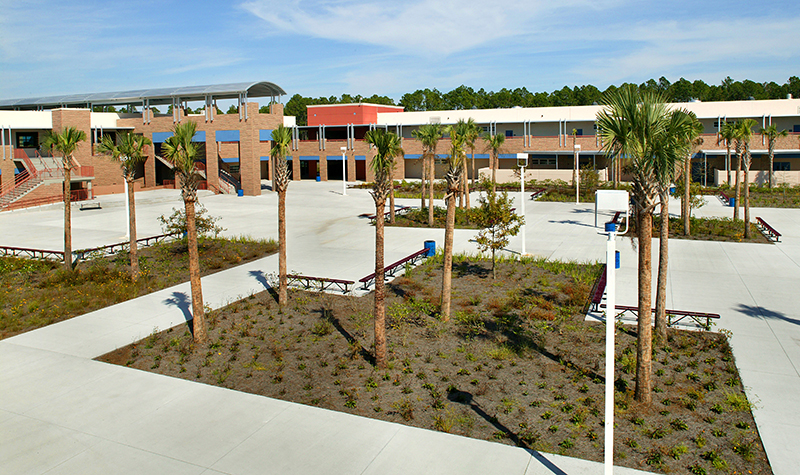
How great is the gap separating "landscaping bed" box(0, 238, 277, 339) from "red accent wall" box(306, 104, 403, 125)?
40.8m

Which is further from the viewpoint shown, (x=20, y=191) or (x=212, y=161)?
(x=212, y=161)

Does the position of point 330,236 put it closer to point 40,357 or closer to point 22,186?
Answer: point 40,357

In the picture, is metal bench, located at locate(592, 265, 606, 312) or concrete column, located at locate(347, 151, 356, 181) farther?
concrete column, located at locate(347, 151, 356, 181)

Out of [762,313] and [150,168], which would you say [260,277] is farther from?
[150,168]

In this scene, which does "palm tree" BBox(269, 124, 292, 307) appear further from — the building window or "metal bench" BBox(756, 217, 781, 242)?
the building window

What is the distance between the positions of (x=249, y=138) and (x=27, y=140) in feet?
63.3

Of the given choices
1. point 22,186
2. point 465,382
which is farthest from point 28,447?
point 22,186

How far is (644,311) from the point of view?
9.81 metres

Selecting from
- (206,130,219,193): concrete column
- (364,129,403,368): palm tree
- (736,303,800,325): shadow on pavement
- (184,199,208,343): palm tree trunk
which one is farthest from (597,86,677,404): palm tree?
(206,130,219,193): concrete column

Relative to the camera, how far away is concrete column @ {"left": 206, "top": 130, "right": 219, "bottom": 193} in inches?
1944

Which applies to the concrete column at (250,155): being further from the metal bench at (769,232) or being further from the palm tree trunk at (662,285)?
the palm tree trunk at (662,285)

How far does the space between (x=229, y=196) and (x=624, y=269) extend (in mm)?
35929

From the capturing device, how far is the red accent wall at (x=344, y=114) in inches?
2509

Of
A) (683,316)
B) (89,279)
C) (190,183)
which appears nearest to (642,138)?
(683,316)
